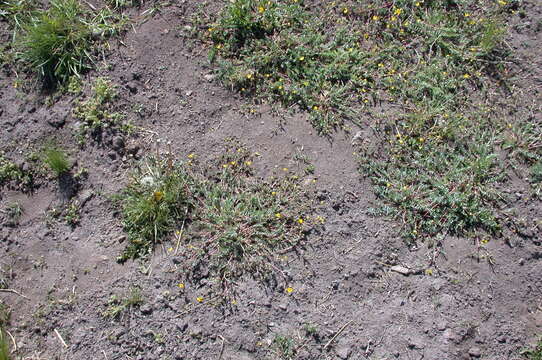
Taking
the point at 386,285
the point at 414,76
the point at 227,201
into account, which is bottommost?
the point at 386,285

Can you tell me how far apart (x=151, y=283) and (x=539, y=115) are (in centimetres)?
301

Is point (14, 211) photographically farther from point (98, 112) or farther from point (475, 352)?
point (475, 352)

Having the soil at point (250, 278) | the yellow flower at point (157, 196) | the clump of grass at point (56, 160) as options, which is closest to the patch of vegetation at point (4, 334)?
the soil at point (250, 278)

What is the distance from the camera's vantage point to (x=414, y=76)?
12.1ft

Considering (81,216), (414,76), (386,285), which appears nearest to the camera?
(386,285)

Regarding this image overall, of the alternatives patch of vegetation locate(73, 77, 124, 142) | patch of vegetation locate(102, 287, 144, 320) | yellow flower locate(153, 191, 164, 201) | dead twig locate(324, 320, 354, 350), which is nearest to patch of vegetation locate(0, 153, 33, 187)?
patch of vegetation locate(73, 77, 124, 142)

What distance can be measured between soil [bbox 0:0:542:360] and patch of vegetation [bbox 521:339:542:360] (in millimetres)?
49

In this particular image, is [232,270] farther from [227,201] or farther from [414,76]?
[414,76]

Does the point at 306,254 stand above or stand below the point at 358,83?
below

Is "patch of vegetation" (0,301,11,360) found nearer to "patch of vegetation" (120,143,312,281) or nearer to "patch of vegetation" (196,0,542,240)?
"patch of vegetation" (120,143,312,281)

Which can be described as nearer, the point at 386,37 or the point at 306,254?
the point at 306,254

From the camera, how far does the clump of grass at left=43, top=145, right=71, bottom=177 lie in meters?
3.44

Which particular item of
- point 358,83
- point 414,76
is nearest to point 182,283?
point 358,83

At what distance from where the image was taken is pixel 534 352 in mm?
3062
